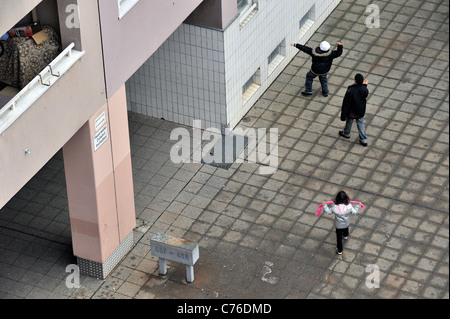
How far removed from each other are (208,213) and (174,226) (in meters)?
0.67

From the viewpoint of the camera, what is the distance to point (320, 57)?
783 inches

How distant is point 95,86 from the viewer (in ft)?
48.5

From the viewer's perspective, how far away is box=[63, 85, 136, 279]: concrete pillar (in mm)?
15273

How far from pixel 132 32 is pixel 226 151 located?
4.48 m

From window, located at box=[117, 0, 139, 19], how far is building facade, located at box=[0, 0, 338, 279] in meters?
0.03

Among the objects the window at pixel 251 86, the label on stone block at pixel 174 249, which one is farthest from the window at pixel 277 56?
the label on stone block at pixel 174 249

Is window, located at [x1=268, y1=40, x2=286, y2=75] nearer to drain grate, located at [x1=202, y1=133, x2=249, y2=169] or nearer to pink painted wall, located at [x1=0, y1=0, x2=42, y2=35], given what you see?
drain grate, located at [x1=202, y1=133, x2=249, y2=169]

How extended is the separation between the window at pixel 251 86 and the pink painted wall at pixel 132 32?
12.1 ft

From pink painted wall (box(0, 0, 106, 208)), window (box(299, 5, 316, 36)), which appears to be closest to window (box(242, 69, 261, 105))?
window (box(299, 5, 316, 36))

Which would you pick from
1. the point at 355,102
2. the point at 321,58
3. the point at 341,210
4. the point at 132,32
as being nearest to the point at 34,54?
the point at 132,32

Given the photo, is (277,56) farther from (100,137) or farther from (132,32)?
(100,137)

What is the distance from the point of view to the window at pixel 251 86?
20.2 meters
